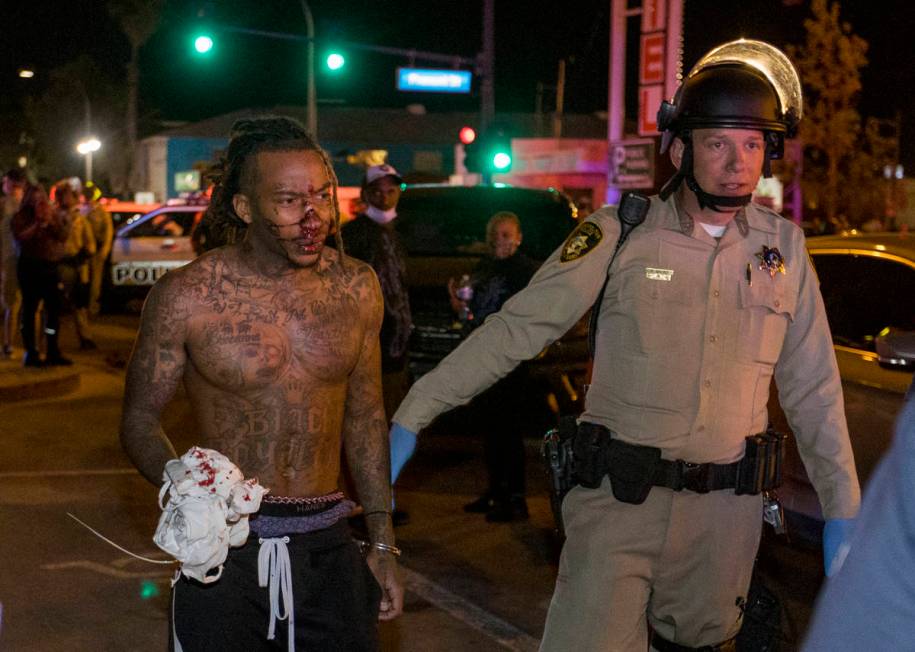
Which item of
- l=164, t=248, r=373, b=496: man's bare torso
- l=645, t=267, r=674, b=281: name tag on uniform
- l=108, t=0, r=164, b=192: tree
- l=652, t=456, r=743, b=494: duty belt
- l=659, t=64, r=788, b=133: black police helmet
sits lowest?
l=652, t=456, r=743, b=494: duty belt

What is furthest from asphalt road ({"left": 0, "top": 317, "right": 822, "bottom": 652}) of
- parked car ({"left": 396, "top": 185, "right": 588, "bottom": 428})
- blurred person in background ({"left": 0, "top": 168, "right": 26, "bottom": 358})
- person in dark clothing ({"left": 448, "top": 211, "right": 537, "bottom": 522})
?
blurred person in background ({"left": 0, "top": 168, "right": 26, "bottom": 358})

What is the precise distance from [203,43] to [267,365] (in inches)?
911

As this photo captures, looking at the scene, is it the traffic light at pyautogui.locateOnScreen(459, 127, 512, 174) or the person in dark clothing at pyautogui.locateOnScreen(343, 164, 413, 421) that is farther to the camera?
the traffic light at pyautogui.locateOnScreen(459, 127, 512, 174)

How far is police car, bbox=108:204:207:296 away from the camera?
22.3m

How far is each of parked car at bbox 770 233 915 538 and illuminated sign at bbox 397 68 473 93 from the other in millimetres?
17136

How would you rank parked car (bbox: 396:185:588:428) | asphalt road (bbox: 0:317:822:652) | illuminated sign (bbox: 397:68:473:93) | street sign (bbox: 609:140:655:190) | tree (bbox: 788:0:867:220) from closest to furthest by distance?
1. asphalt road (bbox: 0:317:822:652)
2. parked car (bbox: 396:185:588:428)
3. street sign (bbox: 609:140:655:190)
4. illuminated sign (bbox: 397:68:473:93)
5. tree (bbox: 788:0:867:220)

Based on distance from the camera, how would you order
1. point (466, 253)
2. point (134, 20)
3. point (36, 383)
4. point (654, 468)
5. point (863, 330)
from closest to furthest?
point (654, 468) → point (863, 330) → point (466, 253) → point (36, 383) → point (134, 20)

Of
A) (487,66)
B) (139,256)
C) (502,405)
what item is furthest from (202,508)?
(487,66)

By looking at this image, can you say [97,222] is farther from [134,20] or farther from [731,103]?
[134,20]

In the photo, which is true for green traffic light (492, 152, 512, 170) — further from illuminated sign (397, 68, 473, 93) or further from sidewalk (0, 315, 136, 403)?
sidewalk (0, 315, 136, 403)

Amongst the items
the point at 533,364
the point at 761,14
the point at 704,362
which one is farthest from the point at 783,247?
the point at 761,14

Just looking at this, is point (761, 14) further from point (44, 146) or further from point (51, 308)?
point (44, 146)

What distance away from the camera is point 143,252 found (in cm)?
2230

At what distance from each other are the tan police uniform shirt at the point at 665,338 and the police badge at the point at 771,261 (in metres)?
0.01
